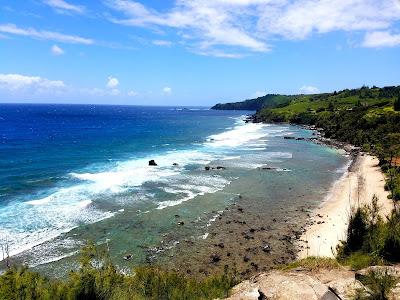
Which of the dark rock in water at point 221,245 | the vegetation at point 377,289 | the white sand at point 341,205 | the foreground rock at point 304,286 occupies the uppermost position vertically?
the vegetation at point 377,289

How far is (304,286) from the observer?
1622cm

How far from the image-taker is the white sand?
35588 mm

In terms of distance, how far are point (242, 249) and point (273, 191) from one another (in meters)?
20.6

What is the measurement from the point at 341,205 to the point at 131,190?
27.8 m

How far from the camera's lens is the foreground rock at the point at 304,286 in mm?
15195

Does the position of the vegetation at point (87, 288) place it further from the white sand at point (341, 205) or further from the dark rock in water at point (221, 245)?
the dark rock in water at point (221, 245)

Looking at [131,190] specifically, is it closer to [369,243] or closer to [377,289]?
[369,243]

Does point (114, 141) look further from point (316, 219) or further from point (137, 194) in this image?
point (316, 219)

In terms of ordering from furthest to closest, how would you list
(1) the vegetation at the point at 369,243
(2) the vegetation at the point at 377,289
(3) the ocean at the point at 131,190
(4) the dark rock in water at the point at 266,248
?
(3) the ocean at the point at 131,190, (4) the dark rock in water at the point at 266,248, (1) the vegetation at the point at 369,243, (2) the vegetation at the point at 377,289

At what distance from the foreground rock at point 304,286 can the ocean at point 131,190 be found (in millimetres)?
16594

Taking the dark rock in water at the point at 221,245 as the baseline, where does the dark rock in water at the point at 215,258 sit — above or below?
below

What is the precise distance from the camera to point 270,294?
16.0m

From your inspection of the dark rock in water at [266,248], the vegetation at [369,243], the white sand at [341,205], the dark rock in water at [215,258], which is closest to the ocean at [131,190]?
the white sand at [341,205]

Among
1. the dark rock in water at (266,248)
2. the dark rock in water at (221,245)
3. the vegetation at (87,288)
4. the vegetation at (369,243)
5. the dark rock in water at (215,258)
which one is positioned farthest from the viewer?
the dark rock in water at (221,245)
